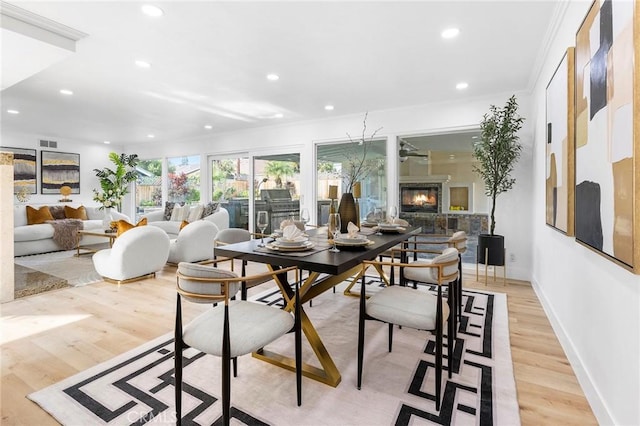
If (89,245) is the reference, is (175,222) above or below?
above

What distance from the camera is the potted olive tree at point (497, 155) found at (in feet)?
12.6

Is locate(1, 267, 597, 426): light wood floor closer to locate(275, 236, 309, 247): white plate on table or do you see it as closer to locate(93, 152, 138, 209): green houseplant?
locate(275, 236, 309, 247): white plate on table

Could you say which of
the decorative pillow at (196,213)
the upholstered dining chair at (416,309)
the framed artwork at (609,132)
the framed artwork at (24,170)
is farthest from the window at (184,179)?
the framed artwork at (609,132)

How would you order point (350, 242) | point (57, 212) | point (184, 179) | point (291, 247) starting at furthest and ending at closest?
point (184, 179) → point (57, 212) → point (350, 242) → point (291, 247)

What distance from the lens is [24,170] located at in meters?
7.00

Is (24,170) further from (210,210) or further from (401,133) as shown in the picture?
(401,133)

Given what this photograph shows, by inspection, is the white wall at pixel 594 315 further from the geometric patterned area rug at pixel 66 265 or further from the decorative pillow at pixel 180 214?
the decorative pillow at pixel 180 214

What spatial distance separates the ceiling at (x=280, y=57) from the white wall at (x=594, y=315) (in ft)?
2.14

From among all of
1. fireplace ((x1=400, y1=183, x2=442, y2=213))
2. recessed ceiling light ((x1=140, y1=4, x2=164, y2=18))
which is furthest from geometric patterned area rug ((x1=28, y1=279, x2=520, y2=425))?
fireplace ((x1=400, y1=183, x2=442, y2=213))

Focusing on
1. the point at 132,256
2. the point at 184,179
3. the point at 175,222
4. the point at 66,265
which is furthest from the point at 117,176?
the point at 132,256

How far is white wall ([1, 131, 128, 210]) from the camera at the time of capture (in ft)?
22.8

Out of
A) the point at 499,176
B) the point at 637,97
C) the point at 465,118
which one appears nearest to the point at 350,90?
the point at 465,118

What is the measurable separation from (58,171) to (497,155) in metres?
9.33

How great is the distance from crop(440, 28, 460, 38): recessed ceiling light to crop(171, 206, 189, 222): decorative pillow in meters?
6.00
